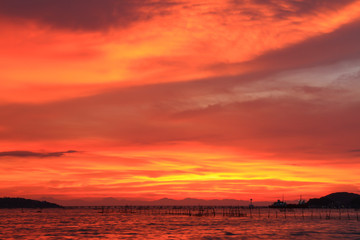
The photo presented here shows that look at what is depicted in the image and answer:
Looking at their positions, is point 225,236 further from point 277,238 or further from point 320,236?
point 320,236

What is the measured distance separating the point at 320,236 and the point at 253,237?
39.8 feet

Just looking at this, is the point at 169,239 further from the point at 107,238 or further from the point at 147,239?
the point at 107,238

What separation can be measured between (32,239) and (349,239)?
51799 mm

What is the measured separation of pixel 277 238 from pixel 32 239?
41134mm

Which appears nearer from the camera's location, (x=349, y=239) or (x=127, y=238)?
(x=349, y=239)

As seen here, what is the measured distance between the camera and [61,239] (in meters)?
68.2

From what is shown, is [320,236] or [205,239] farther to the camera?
[320,236]

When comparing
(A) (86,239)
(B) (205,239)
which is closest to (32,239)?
(A) (86,239)

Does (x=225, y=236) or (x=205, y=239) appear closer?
(x=205, y=239)

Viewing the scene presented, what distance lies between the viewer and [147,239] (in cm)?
6744

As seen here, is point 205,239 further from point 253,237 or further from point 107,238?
point 107,238

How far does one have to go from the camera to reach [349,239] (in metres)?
64.9

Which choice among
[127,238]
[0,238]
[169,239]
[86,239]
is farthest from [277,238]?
[0,238]

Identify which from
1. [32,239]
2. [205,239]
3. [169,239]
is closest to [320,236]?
[205,239]
